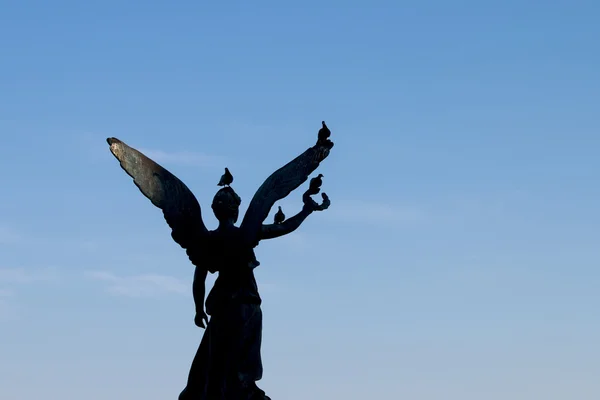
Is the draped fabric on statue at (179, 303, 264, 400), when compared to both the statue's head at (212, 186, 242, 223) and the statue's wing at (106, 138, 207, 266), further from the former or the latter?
the statue's head at (212, 186, 242, 223)

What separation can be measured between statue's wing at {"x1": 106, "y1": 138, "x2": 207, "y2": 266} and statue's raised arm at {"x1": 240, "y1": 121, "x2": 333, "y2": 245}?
2.02 feet

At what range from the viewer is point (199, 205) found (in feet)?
79.4

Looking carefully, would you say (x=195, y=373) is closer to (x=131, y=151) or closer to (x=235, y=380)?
(x=235, y=380)

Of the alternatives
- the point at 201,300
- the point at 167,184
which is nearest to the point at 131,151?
the point at 167,184

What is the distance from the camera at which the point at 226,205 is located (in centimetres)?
2409

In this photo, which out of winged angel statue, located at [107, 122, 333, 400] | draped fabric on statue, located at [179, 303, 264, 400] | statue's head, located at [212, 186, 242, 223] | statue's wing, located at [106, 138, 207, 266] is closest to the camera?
draped fabric on statue, located at [179, 303, 264, 400]

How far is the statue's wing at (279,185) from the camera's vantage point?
2400cm

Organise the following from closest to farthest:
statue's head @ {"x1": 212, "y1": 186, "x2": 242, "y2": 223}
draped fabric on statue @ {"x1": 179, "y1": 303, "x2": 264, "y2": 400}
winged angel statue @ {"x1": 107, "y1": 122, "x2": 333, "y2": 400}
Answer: draped fabric on statue @ {"x1": 179, "y1": 303, "x2": 264, "y2": 400} < winged angel statue @ {"x1": 107, "y1": 122, "x2": 333, "y2": 400} < statue's head @ {"x1": 212, "y1": 186, "x2": 242, "y2": 223}

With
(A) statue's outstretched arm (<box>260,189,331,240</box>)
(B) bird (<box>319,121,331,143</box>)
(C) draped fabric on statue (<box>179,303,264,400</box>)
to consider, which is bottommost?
(C) draped fabric on statue (<box>179,303,264,400</box>)

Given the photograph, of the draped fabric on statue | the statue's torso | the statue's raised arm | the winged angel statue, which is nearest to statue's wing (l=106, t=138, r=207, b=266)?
the winged angel statue

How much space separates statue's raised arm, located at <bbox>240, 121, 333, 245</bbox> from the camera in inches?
945

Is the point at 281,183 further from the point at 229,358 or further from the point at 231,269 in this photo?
the point at 229,358

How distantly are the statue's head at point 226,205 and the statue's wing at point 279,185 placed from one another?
20cm

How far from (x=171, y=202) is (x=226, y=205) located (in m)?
0.70
